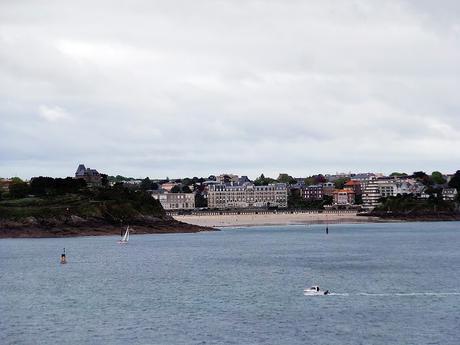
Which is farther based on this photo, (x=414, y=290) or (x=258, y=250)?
(x=258, y=250)

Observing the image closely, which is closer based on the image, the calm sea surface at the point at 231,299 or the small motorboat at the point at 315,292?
the calm sea surface at the point at 231,299

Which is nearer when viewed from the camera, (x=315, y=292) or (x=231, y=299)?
(x=231, y=299)

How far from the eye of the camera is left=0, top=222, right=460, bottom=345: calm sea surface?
193 feet

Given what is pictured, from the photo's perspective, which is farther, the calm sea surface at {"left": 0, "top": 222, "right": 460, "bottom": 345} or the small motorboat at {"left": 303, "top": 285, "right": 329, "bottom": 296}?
the small motorboat at {"left": 303, "top": 285, "right": 329, "bottom": 296}

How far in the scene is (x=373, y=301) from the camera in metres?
73.5

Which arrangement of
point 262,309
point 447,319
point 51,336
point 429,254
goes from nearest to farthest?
point 51,336 < point 447,319 < point 262,309 < point 429,254

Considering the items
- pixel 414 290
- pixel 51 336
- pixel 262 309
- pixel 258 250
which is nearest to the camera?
pixel 51 336

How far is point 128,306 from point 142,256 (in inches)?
2495

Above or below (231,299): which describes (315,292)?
above

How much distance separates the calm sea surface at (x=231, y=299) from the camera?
58.7 metres

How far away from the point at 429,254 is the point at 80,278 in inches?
2369

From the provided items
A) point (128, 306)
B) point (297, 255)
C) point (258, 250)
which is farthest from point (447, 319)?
point (258, 250)

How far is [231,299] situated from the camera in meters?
76.2

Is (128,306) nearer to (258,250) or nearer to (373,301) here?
(373,301)
